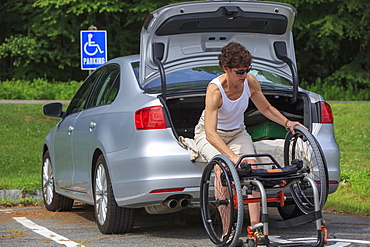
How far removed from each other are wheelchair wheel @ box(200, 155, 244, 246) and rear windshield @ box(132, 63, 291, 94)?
1.10 meters

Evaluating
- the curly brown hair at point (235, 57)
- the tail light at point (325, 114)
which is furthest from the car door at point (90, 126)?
the tail light at point (325, 114)

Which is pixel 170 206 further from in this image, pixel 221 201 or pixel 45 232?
pixel 45 232

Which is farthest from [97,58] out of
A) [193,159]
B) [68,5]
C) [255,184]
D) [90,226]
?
[68,5]

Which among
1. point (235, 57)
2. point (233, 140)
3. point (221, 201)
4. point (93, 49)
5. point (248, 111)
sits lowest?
point (221, 201)

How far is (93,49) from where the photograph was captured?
13828 mm

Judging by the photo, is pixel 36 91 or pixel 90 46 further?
pixel 36 91

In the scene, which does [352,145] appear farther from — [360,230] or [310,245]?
[310,245]

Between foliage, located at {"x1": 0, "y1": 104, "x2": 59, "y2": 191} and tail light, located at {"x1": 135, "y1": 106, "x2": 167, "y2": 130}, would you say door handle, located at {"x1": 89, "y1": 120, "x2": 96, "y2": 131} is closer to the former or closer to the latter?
tail light, located at {"x1": 135, "y1": 106, "x2": 167, "y2": 130}

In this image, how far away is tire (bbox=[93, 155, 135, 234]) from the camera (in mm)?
6504

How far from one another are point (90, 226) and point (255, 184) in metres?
2.59

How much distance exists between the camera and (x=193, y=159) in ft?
19.9

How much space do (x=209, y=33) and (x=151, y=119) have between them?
1.23 metres

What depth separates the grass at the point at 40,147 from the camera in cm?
926

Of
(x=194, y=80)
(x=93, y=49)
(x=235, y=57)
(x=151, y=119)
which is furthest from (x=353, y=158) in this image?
(x=235, y=57)
